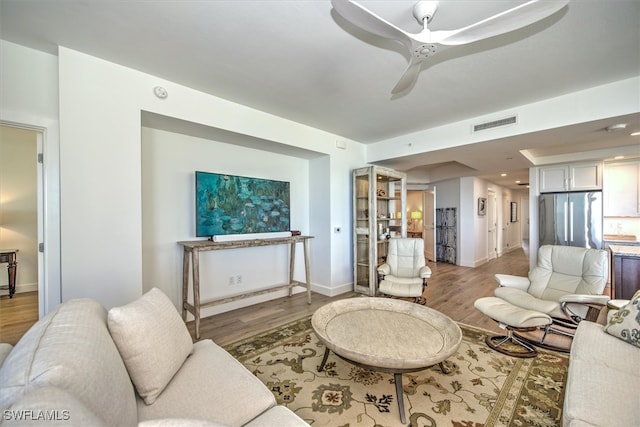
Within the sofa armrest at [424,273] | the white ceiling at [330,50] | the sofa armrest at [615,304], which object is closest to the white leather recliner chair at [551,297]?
the sofa armrest at [615,304]

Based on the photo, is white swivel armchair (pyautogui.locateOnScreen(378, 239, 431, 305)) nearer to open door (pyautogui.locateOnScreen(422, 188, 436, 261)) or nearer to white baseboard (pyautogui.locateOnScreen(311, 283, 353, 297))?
white baseboard (pyautogui.locateOnScreen(311, 283, 353, 297))

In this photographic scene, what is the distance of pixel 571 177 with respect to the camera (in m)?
4.70

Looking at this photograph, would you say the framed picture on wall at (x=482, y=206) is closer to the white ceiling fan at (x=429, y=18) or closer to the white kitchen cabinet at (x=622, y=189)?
the white kitchen cabinet at (x=622, y=189)

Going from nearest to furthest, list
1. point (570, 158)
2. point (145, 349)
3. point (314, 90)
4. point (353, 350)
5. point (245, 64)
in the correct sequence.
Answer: point (145, 349) → point (353, 350) → point (245, 64) → point (314, 90) → point (570, 158)

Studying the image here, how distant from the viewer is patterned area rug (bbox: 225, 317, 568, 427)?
1.67 metres

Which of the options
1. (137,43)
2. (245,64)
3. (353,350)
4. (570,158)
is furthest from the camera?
(570,158)

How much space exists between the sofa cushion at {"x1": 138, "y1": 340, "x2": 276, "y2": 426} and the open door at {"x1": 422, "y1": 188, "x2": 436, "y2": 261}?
6.76 meters

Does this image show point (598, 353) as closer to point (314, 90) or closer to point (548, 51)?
point (548, 51)

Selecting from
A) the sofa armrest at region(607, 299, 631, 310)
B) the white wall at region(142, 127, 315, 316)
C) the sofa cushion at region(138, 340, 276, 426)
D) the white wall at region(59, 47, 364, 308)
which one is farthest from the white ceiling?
the sofa cushion at region(138, 340, 276, 426)

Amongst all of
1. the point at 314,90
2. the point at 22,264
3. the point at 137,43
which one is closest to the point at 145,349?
the point at 137,43

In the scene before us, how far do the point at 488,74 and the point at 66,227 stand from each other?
154 inches

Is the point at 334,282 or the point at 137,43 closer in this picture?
the point at 137,43

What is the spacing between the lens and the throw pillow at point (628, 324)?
166cm

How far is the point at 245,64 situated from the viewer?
2262 millimetres
